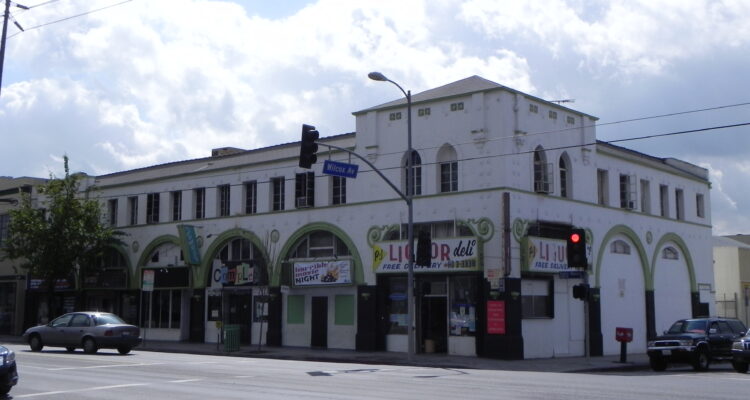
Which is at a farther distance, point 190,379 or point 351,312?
point 351,312

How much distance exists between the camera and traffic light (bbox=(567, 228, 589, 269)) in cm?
2511

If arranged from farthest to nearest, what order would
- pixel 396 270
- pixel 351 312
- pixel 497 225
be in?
pixel 351 312
pixel 396 270
pixel 497 225

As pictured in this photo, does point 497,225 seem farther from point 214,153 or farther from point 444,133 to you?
point 214,153

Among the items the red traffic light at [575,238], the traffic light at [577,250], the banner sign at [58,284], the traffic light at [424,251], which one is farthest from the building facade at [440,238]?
the traffic light at [424,251]

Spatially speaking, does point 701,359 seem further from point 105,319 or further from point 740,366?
point 105,319

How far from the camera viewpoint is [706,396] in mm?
15773

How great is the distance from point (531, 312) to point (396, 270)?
526 cm

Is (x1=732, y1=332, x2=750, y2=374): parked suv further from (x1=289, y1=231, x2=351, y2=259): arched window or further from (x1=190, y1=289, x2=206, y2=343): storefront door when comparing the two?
(x1=190, y1=289, x2=206, y2=343): storefront door

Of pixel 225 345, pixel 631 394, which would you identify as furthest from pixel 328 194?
pixel 631 394

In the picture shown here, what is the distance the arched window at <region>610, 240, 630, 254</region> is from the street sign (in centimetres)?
1361

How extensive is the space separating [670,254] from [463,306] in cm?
1377

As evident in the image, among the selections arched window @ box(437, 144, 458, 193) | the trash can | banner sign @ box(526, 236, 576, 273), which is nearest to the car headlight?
the trash can

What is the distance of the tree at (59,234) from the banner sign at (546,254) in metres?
23.2

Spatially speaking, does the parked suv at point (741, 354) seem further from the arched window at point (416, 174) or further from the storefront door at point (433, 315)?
the arched window at point (416, 174)
